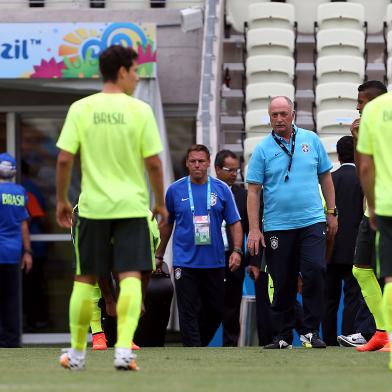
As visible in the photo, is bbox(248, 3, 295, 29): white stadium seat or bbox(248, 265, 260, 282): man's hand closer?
bbox(248, 265, 260, 282): man's hand

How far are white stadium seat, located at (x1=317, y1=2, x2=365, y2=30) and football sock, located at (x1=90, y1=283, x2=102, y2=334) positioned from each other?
594 centimetres

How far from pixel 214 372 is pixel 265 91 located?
25.7ft

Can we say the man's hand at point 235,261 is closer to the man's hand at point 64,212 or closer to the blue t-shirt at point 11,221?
the blue t-shirt at point 11,221

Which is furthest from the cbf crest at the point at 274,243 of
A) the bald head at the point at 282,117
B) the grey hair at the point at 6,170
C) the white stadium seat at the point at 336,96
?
the white stadium seat at the point at 336,96

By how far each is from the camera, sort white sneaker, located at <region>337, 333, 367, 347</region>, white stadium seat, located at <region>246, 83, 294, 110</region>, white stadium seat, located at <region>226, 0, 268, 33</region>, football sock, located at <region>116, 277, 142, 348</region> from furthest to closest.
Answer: white stadium seat, located at <region>226, 0, 268, 33</region>
white stadium seat, located at <region>246, 83, 294, 110</region>
white sneaker, located at <region>337, 333, 367, 347</region>
football sock, located at <region>116, 277, 142, 348</region>

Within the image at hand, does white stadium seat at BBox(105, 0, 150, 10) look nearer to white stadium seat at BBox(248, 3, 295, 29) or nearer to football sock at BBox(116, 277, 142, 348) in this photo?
white stadium seat at BBox(248, 3, 295, 29)

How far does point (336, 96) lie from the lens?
47.7ft

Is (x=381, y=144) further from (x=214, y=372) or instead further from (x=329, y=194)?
(x=329, y=194)

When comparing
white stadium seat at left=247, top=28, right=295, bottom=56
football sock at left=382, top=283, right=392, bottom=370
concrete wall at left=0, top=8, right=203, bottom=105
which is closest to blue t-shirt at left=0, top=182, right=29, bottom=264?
concrete wall at left=0, top=8, right=203, bottom=105

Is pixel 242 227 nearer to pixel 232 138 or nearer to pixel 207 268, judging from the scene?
pixel 207 268

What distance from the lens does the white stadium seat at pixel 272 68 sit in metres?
14.8

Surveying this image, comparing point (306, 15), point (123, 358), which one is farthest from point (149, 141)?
point (306, 15)

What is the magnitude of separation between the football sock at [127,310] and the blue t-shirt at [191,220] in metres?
3.83

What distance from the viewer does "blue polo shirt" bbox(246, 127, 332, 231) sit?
930 cm
